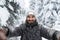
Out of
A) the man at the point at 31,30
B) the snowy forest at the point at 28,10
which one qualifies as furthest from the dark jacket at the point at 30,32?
the snowy forest at the point at 28,10

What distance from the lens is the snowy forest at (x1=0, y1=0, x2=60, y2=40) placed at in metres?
3.15

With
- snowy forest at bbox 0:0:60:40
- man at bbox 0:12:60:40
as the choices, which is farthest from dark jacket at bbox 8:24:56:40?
snowy forest at bbox 0:0:60:40

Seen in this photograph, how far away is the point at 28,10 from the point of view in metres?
3.16

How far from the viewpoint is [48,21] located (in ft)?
10.4

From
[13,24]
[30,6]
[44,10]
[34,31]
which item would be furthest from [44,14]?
[34,31]

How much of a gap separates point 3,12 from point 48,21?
0.73 m

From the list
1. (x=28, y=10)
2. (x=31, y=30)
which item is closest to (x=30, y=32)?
(x=31, y=30)

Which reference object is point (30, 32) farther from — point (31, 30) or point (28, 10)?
point (28, 10)

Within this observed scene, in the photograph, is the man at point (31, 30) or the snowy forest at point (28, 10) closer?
the man at point (31, 30)

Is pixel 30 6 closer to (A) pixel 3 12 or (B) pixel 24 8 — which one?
(B) pixel 24 8

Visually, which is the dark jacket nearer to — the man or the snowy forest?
the man

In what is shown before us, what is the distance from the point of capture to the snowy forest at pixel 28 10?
3.15m

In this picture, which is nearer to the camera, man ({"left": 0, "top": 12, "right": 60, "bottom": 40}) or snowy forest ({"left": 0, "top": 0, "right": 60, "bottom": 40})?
man ({"left": 0, "top": 12, "right": 60, "bottom": 40})

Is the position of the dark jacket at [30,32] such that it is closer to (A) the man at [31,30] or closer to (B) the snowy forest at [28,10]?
(A) the man at [31,30]
